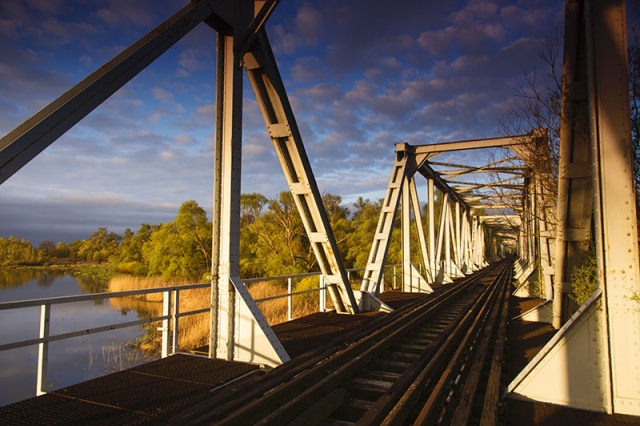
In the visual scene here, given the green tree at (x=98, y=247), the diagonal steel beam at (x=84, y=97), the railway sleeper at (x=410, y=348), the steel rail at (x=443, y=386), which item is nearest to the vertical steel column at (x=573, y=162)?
the steel rail at (x=443, y=386)

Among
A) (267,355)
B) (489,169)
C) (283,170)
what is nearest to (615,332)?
(267,355)

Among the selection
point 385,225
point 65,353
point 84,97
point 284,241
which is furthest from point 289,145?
point 284,241

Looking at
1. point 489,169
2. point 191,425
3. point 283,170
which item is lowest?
point 191,425

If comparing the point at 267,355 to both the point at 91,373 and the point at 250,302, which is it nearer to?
the point at 250,302

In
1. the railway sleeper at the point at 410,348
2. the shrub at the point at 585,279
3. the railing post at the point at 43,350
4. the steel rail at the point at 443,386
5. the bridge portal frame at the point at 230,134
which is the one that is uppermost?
the bridge portal frame at the point at 230,134

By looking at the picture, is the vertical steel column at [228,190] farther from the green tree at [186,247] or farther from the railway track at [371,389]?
the green tree at [186,247]

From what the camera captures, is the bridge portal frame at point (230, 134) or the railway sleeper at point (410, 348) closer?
the bridge portal frame at point (230, 134)

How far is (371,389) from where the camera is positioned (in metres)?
4.63

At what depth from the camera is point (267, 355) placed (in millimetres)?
5277

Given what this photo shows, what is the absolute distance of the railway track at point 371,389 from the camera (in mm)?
3615

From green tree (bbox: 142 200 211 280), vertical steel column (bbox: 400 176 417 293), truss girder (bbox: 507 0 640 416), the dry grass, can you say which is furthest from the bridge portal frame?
green tree (bbox: 142 200 211 280)

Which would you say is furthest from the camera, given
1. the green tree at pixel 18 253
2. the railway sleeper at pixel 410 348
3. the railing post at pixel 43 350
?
the green tree at pixel 18 253

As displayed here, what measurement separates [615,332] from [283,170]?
18.2 ft

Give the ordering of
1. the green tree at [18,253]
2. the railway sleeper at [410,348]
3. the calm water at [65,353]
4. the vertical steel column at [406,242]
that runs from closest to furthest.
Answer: the railway sleeper at [410,348], the calm water at [65,353], the vertical steel column at [406,242], the green tree at [18,253]
